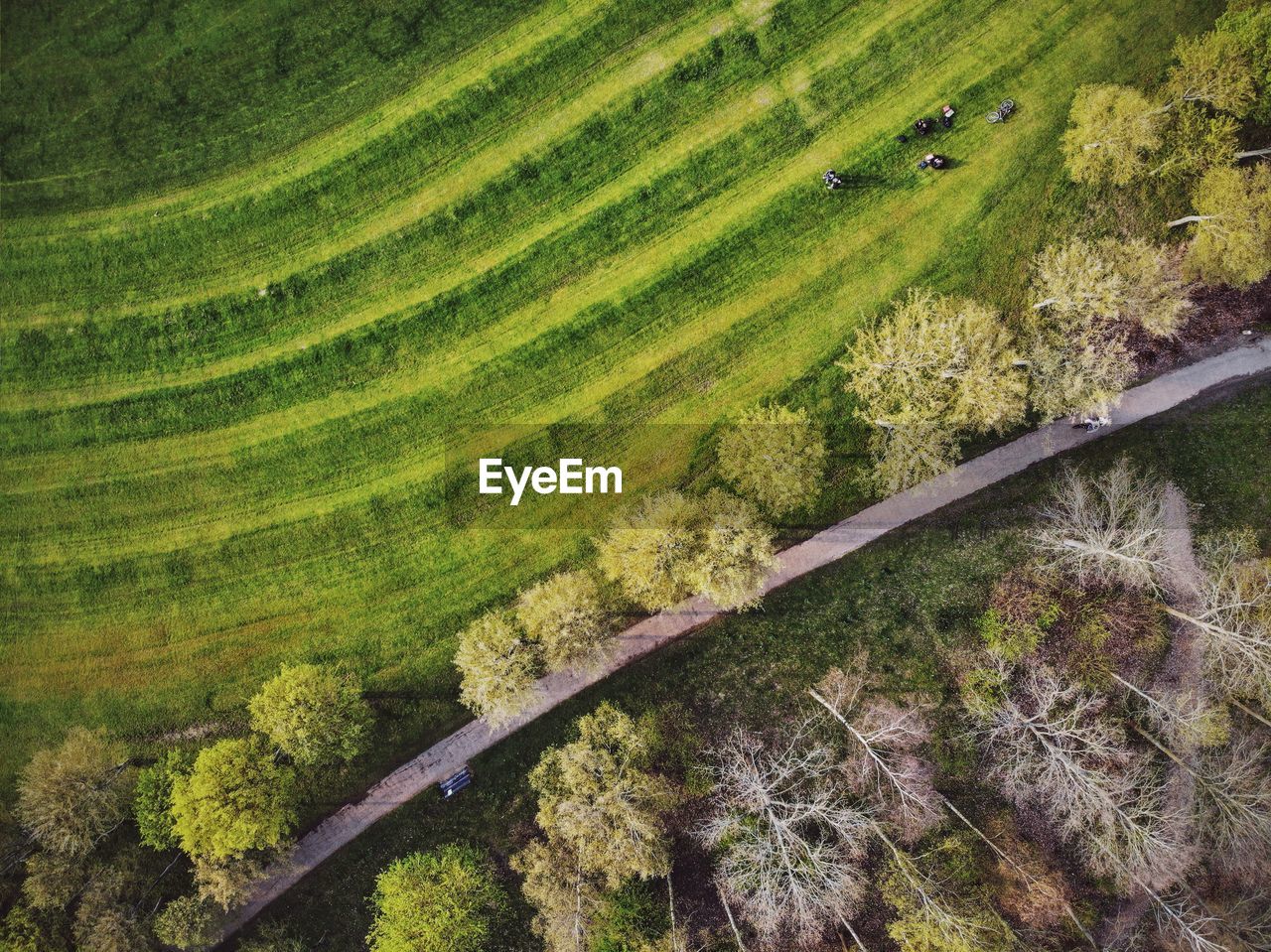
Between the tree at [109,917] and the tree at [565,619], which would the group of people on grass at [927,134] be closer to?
the tree at [565,619]

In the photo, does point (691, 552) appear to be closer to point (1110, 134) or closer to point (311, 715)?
point (311, 715)

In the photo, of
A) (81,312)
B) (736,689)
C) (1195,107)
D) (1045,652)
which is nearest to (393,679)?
(736,689)

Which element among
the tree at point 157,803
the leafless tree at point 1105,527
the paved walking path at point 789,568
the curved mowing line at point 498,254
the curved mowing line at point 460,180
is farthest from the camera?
the curved mowing line at point 460,180

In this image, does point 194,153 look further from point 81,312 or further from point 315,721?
point 315,721

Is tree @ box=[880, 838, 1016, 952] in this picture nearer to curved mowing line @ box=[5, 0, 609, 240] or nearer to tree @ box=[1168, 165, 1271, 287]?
tree @ box=[1168, 165, 1271, 287]

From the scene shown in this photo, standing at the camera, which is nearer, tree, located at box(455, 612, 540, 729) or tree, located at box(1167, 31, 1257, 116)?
tree, located at box(1167, 31, 1257, 116)

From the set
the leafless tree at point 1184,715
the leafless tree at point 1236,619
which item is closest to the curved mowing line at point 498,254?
the leafless tree at point 1236,619

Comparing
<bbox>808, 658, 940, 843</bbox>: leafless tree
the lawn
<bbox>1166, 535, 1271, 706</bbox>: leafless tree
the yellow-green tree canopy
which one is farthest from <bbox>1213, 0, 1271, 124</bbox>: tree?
<bbox>808, 658, 940, 843</bbox>: leafless tree

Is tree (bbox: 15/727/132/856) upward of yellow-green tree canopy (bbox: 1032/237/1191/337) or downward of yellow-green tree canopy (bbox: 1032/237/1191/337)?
downward
